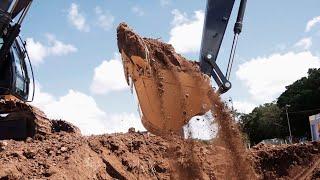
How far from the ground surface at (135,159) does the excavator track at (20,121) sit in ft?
1.23

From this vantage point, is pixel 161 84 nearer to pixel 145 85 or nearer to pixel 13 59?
pixel 145 85

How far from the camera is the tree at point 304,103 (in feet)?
126

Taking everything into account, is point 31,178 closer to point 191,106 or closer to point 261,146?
point 191,106

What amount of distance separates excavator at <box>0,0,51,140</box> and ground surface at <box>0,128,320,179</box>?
494mm

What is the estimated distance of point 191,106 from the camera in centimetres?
654

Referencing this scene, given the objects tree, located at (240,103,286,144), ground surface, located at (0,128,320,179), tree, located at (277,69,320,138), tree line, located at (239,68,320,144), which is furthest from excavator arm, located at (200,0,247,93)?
tree, located at (240,103,286,144)

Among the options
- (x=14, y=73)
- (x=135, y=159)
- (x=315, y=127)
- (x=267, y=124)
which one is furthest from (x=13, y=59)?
(x=267, y=124)

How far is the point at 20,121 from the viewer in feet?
30.5

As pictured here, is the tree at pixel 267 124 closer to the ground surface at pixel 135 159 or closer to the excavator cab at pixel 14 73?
the ground surface at pixel 135 159

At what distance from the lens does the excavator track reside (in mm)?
9188

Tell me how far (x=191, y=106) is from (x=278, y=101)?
40391 mm

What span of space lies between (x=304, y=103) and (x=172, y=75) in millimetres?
34509

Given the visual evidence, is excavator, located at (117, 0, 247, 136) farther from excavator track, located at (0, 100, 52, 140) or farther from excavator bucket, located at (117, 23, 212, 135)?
excavator track, located at (0, 100, 52, 140)

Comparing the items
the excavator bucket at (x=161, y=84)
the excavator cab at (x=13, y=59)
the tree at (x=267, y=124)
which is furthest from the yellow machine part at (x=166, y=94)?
the tree at (x=267, y=124)
